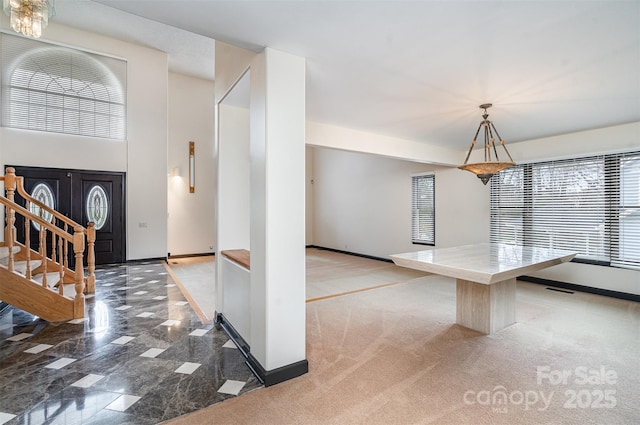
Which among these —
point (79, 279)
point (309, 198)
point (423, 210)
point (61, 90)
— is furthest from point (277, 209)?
point (309, 198)

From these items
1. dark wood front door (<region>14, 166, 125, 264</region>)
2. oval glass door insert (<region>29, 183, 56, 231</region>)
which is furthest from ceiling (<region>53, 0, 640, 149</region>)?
oval glass door insert (<region>29, 183, 56, 231</region>)

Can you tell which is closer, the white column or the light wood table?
the white column

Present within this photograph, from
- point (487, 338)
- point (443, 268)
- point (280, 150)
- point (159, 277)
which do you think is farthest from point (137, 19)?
point (487, 338)

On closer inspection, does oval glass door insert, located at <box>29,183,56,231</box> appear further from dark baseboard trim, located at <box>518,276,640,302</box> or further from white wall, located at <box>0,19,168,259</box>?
dark baseboard trim, located at <box>518,276,640,302</box>

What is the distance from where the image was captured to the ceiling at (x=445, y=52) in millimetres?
1771

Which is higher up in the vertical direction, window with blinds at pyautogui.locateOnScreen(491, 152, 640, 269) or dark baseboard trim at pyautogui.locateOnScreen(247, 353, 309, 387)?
window with blinds at pyautogui.locateOnScreen(491, 152, 640, 269)

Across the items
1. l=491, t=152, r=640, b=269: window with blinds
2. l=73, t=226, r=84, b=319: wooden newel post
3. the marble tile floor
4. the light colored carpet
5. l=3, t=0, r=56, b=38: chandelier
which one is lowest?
the light colored carpet

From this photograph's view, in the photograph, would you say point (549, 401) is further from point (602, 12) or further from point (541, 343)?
point (602, 12)

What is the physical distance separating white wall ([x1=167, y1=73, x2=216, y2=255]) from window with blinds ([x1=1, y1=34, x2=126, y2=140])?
1352 mm

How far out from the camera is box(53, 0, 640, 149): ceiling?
1771 mm

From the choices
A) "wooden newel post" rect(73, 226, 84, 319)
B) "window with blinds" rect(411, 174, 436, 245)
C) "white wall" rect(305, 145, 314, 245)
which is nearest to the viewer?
"wooden newel post" rect(73, 226, 84, 319)

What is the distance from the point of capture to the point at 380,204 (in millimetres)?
7742

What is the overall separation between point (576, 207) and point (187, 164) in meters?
8.13

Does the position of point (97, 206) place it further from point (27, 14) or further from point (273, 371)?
point (273, 371)
